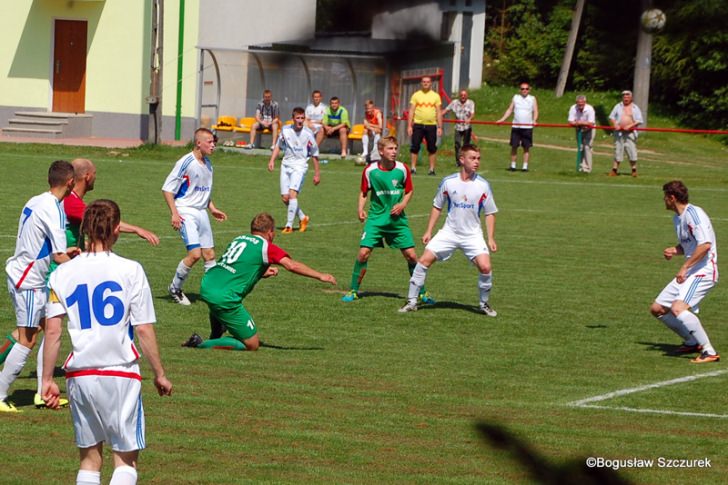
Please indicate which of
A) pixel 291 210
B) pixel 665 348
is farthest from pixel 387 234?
pixel 291 210

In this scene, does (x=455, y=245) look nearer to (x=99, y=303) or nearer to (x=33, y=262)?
(x=33, y=262)

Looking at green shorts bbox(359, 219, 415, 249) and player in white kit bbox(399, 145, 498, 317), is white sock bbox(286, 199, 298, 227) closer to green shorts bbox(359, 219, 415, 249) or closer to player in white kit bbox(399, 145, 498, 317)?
green shorts bbox(359, 219, 415, 249)

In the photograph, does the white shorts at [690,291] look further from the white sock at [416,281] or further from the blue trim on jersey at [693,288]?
the white sock at [416,281]

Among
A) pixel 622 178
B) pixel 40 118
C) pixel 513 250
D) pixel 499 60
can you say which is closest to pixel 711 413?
pixel 499 60

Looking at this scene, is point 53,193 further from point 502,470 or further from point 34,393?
point 502,470

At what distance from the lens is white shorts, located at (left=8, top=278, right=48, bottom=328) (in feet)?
25.7

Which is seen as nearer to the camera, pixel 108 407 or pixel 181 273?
pixel 108 407

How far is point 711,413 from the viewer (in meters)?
8.47

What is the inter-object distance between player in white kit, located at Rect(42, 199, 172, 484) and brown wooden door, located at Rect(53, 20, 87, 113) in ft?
112

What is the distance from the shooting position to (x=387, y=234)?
13.5m

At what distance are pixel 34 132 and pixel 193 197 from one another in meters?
24.9

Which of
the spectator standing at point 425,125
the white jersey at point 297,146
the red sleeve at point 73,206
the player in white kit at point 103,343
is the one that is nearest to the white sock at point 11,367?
the red sleeve at point 73,206

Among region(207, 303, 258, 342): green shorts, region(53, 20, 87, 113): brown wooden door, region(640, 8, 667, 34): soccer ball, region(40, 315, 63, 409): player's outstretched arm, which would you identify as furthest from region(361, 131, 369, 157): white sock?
region(640, 8, 667, 34): soccer ball

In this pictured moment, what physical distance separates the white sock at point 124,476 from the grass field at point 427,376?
1.03m
